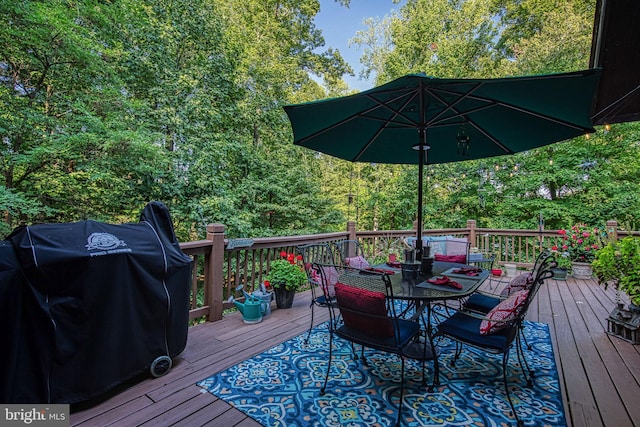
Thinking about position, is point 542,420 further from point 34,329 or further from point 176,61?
point 176,61

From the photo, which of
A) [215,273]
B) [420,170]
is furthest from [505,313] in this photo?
[215,273]

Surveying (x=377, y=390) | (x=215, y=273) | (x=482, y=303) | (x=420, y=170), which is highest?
(x=420, y=170)

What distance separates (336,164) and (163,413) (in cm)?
1174

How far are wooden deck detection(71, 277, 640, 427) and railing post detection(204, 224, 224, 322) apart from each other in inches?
7.3

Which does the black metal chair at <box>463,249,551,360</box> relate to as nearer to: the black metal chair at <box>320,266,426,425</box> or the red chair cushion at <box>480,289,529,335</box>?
the red chair cushion at <box>480,289,529,335</box>

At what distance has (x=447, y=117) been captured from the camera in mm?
2848

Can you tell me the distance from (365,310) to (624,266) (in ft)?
9.80

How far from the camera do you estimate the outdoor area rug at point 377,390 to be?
1831 millimetres

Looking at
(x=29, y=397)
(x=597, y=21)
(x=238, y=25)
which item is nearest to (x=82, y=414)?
(x=29, y=397)

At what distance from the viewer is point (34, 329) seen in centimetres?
161

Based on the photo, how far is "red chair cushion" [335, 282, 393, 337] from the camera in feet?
5.96

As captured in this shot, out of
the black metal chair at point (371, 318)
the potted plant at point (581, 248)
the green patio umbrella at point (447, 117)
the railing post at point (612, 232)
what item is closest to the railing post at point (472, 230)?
the potted plant at point (581, 248)

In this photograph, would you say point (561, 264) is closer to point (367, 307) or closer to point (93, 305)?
point (367, 307)

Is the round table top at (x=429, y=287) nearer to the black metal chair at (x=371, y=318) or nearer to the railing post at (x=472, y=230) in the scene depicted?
the black metal chair at (x=371, y=318)
